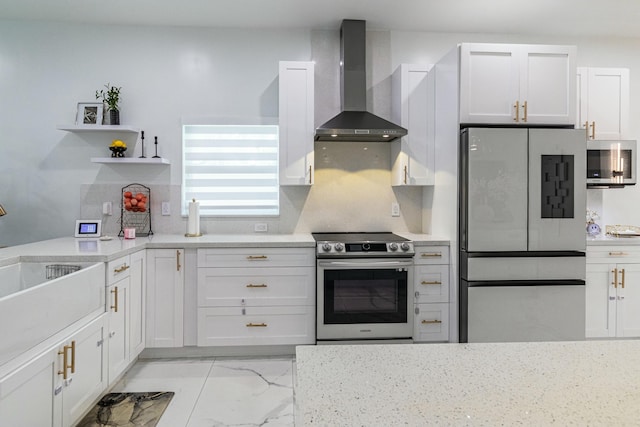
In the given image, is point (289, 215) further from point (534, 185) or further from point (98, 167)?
point (534, 185)

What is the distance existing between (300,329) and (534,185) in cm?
201

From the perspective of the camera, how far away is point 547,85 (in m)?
2.92

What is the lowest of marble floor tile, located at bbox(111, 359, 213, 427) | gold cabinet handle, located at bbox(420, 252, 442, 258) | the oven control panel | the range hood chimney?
marble floor tile, located at bbox(111, 359, 213, 427)

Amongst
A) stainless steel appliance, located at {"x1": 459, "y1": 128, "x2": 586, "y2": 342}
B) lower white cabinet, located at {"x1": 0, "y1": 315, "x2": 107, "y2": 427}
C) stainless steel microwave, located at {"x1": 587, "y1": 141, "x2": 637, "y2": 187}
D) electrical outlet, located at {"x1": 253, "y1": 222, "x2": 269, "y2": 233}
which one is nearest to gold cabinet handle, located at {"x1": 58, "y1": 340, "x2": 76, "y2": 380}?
lower white cabinet, located at {"x1": 0, "y1": 315, "x2": 107, "y2": 427}

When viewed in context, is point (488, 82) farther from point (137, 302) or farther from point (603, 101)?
point (137, 302)

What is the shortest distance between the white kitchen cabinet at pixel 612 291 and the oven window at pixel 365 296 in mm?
1558

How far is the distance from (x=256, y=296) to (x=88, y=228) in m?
1.54

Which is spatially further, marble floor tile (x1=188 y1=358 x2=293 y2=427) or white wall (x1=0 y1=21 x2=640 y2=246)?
white wall (x1=0 y1=21 x2=640 y2=246)

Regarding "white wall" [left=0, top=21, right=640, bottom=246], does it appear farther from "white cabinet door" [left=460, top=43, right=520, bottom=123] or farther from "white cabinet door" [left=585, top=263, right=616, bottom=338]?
"white cabinet door" [left=585, top=263, right=616, bottom=338]

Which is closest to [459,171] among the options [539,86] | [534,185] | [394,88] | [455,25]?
[534,185]

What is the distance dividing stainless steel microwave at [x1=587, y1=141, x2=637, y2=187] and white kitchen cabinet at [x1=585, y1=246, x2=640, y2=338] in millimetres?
576

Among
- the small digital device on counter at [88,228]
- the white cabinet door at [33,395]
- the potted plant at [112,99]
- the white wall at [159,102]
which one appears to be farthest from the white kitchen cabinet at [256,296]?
the potted plant at [112,99]

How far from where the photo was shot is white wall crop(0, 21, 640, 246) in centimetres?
343

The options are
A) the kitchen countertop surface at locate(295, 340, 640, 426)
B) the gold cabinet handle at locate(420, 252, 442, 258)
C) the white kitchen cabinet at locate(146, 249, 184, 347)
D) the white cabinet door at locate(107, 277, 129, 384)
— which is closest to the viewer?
the kitchen countertop surface at locate(295, 340, 640, 426)
